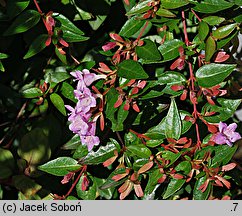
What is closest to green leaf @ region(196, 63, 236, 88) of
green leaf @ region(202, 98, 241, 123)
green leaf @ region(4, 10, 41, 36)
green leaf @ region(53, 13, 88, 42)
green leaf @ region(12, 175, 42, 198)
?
green leaf @ region(202, 98, 241, 123)

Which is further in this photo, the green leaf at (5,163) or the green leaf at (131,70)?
the green leaf at (5,163)

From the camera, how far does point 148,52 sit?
1373mm

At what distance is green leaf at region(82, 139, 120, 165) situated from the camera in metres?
1.47

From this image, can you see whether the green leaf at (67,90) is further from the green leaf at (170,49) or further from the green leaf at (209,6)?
the green leaf at (209,6)

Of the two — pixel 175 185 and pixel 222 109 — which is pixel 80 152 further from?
pixel 222 109

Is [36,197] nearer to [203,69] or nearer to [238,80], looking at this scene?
[203,69]

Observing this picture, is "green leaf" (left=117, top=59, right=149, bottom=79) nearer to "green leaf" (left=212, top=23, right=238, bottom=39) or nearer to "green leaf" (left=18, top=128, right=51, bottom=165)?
"green leaf" (left=212, top=23, right=238, bottom=39)

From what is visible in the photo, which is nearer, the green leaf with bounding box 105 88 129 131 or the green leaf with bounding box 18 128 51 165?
the green leaf with bounding box 105 88 129 131

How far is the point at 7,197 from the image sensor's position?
6.41 feet

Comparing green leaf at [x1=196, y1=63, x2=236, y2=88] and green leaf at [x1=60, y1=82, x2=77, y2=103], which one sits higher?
green leaf at [x1=196, y1=63, x2=236, y2=88]

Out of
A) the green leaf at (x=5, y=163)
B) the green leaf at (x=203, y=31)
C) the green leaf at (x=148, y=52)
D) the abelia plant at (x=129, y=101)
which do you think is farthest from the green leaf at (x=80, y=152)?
the green leaf at (x=203, y=31)

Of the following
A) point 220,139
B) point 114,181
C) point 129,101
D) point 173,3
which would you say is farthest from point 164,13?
point 114,181

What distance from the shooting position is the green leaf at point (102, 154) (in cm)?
147

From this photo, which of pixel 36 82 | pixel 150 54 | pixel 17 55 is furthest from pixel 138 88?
pixel 17 55
